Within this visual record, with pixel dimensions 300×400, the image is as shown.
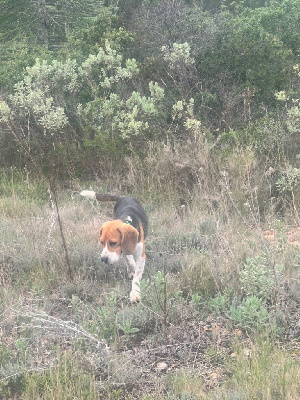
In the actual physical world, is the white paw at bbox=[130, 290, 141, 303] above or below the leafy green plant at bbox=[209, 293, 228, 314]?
below

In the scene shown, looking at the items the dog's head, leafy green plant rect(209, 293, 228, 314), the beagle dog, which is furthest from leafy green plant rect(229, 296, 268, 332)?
the dog's head

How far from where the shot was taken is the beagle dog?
14.4ft

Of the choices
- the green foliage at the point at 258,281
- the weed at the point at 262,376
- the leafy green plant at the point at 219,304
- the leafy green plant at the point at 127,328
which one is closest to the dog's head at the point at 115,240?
the leafy green plant at the point at 127,328

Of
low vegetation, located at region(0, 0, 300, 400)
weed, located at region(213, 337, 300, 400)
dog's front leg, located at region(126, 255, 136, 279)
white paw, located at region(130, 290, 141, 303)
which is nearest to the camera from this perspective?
weed, located at region(213, 337, 300, 400)

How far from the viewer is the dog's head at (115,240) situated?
4367 mm

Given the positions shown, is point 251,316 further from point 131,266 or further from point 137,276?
point 131,266

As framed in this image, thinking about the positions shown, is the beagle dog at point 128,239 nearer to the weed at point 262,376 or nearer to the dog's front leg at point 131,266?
the dog's front leg at point 131,266

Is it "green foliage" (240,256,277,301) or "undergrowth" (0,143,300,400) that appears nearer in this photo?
"undergrowth" (0,143,300,400)

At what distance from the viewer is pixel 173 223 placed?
6121 millimetres

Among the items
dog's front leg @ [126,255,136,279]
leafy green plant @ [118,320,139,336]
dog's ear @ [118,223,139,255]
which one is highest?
Answer: dog's ear @ [118,223,139,255]

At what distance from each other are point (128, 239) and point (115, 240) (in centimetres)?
17

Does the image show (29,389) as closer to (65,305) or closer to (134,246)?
(65,305)

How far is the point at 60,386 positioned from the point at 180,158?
484 cm

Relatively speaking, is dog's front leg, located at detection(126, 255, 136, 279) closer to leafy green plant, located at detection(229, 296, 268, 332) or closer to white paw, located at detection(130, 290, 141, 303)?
white paw, located at detection(130, 290, 141, 303)
